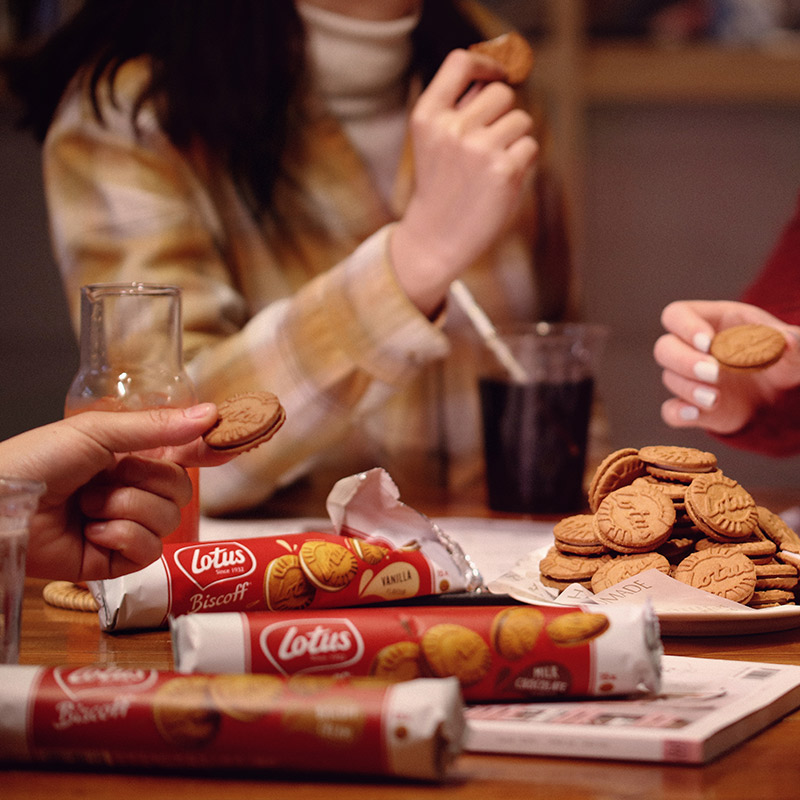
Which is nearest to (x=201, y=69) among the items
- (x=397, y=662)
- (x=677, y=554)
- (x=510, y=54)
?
(x=510, y=54)

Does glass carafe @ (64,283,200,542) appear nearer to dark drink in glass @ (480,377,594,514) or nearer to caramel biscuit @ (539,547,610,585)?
caramel biscuit @ (539,547,610,585)

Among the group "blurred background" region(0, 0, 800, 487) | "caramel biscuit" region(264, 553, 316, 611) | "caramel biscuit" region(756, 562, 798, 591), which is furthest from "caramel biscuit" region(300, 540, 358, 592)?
"blurred background" region(0, 0, 800, 487)

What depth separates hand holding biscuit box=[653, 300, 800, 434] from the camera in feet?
3.66

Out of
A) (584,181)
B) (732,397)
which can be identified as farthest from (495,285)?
(732,397)

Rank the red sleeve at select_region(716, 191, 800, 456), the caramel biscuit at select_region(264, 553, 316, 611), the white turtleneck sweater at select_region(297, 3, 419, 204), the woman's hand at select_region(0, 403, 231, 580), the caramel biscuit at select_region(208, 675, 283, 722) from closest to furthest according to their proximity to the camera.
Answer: the caramel biscuit at select_region(208, 675, 283, 722)
the woman's hand at select_region(0, 403, 231, 580)
the caramel biscuit at select_region(264, 553, 316, 611)
the red sleeve at select_region(716, 191, 800, 456)
the white turtleneck sweater at select_region(297, 3, 419, 204)

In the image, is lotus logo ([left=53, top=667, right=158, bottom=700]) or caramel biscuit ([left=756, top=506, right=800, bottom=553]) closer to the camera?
lotus logo ([left=53, top=667, right=158, bottom=700])

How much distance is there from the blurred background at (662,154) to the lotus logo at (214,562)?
181 centimetres

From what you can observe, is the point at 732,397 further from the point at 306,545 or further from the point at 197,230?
the point at 197,230

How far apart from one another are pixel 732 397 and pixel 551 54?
4.34 ft

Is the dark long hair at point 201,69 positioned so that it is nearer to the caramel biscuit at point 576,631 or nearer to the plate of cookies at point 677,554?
the plate of cookies at point 677,554

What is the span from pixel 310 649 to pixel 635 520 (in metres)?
0.33

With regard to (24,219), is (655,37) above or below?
above

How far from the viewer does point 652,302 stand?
2586mm

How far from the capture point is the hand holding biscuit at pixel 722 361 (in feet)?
3.66
